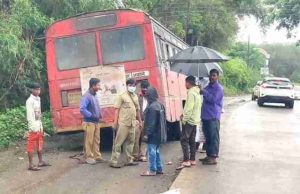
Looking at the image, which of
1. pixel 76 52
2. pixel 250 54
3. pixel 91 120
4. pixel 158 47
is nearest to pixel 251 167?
pixel 91 120

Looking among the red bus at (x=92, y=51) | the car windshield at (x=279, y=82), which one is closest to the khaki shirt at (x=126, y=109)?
the red bus at (x=92, y=51)

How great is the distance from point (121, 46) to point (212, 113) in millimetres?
3226

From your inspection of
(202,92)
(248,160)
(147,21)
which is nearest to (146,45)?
(147,21)

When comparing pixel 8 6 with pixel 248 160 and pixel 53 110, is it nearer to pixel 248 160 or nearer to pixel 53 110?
pixel 53 110

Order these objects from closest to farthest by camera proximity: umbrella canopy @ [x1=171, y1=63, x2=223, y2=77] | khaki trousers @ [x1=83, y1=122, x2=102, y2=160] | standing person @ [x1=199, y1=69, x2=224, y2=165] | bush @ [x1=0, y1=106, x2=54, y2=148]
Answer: standing person @ [x1=199, y1=69, x2=224, y2=165]
khaki trousers @ [x1=83, y1=122, x2=102, y2=160]
umbrella canopy @ [x1=171, y1=63, x2=223, y2=77]
bush @ [x1=0, y1=106, x2=54, y2=148]

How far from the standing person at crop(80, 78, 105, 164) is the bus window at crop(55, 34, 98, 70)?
1580 mm

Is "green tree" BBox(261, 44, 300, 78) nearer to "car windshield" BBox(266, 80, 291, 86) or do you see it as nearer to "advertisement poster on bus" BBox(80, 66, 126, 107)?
"car windshield" BBox(266, 80, 291, 86)

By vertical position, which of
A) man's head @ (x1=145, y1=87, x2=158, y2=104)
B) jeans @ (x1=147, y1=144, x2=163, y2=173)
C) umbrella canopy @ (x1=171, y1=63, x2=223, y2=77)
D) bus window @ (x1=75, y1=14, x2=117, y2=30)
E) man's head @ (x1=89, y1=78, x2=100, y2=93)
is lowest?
jeans @ (x1=147, y1=144, x2=163, y2=173)

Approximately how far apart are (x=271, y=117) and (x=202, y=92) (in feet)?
36.8

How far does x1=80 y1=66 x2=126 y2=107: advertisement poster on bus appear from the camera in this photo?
35.9ft

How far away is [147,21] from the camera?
11250 millimetres

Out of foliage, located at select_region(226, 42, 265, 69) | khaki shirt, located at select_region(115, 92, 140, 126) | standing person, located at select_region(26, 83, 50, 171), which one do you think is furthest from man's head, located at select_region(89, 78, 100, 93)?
foliage, located at select_region(226, 42, 265, 69)

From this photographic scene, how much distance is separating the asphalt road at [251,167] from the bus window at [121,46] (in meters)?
2.87

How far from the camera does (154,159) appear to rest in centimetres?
867
